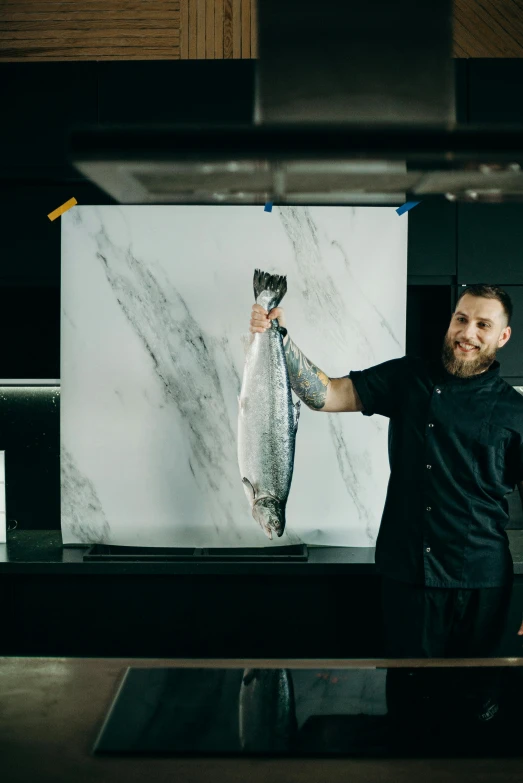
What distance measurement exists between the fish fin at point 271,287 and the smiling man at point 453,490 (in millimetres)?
67

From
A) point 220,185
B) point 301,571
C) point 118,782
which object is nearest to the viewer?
point 118,782

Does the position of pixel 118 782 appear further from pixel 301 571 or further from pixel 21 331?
pixel 21 331

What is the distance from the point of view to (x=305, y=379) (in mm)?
2135

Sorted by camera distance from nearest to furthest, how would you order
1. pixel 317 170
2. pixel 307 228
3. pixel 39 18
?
pixel 317 170 < pixel 307 228 < pixel 39 18

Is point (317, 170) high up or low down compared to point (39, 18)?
down

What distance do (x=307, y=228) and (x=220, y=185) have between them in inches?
53.5

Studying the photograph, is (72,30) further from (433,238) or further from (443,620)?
(443,620)

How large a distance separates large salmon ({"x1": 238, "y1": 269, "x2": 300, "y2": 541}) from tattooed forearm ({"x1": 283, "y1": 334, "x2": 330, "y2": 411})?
0.11 feet

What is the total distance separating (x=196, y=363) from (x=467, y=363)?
108 centimetres

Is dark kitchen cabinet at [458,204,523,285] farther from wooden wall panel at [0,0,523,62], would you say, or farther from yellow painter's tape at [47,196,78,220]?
yellow painter's tape at [47,196,78,220]

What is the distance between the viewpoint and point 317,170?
4.17 feet

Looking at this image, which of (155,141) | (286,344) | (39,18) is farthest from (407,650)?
(39,18)

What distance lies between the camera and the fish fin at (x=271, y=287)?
205cm

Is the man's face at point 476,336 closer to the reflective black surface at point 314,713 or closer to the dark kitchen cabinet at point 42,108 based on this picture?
the reflective black surface at point 314,713
